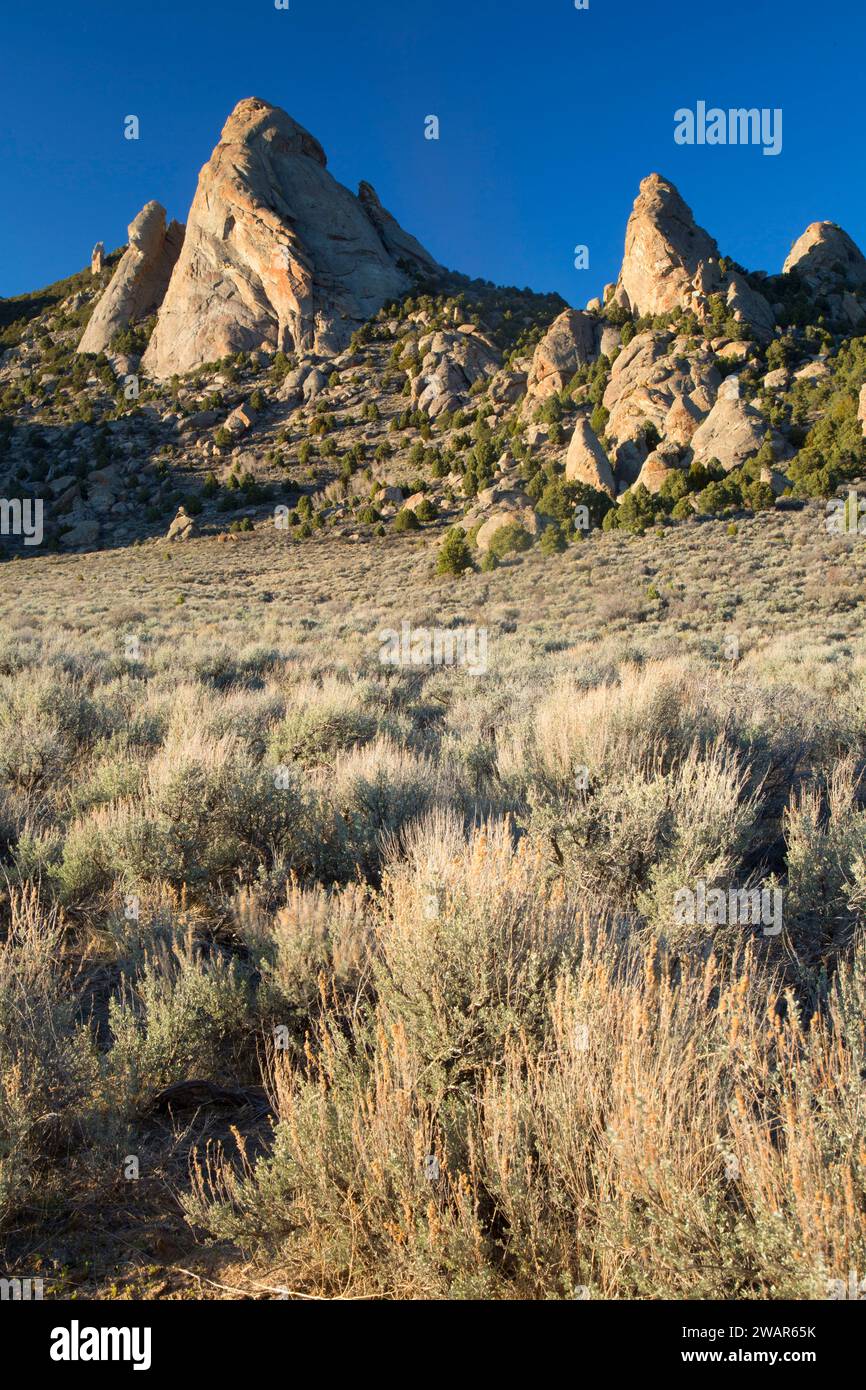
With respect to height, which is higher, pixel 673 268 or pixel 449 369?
pixel 673 268

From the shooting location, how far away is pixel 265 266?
61062 mm

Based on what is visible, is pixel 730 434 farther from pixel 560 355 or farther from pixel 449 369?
pixel 449 369

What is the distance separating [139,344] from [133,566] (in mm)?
39130

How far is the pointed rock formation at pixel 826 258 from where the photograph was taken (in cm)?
5306

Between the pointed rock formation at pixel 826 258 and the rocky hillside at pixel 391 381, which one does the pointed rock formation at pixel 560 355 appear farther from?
the pointed rock formation at pixel 826 258

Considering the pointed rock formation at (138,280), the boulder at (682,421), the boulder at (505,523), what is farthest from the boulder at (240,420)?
the boulder at (682,421)

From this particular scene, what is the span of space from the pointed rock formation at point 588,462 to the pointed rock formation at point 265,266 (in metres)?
31.9

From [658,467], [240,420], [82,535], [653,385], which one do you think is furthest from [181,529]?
[653,385]

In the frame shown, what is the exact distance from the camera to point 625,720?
540 cm

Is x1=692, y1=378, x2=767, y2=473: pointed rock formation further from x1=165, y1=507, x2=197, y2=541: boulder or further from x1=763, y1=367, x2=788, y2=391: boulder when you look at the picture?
x1=165, y1=507, x2=197, y2=541: boulder

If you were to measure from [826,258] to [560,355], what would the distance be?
86.3ft

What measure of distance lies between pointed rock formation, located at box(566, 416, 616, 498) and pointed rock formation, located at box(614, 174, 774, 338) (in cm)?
1591

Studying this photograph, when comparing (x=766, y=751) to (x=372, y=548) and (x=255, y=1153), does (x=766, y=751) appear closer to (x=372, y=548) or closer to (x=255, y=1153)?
(x=255, y=1153)
